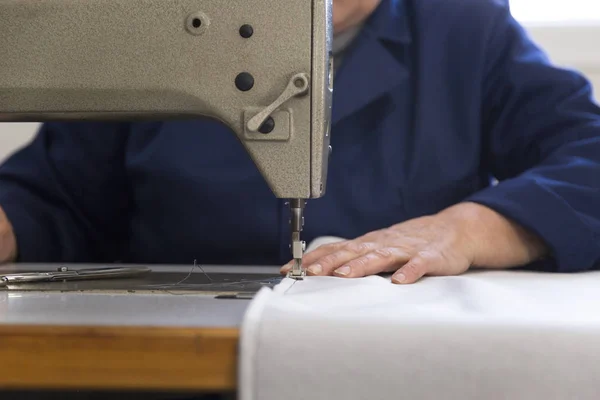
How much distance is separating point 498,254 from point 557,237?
0.09 metres

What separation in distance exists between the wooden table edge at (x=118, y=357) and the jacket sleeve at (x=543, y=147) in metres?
0.64

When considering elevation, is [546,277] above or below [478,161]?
below

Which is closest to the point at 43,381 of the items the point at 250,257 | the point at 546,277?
the point at 546,277

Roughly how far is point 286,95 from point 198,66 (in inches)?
4.3

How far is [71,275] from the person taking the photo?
3.31 ft

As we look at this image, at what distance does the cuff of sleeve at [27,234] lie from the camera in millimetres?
1407

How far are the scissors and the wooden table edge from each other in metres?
0.31

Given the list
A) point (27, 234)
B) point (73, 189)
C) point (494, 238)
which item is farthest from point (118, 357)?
point (73, 189)

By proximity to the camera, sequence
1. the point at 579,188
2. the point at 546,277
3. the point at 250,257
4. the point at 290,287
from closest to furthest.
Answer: the point at 290,287, the point at 546,277, the point at 579,188, the point at 250,257

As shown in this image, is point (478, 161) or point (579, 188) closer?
point (579, 188)

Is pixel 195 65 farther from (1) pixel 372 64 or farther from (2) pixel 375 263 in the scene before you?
(1) pixel 372 64

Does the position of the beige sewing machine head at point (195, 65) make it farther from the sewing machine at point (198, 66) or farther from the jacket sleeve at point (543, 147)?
the jacket sleeve at point (543, 147)

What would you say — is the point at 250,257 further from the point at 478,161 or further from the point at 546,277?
the point at 546,277

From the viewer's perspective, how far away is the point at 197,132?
147 cm
